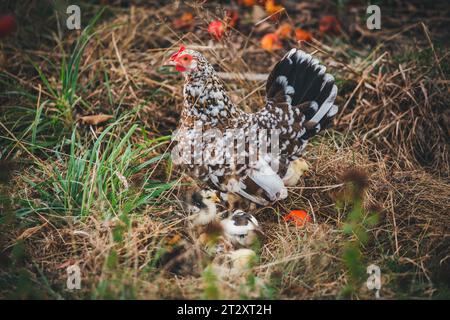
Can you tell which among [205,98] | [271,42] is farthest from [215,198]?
[271,42]

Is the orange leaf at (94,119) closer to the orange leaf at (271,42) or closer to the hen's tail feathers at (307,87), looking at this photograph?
the hen's tail feathers at (307,87)

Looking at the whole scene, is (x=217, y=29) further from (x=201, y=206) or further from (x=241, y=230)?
(x=241, y=230)

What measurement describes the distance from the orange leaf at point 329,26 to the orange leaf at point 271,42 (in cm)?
54

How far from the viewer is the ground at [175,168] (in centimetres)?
259

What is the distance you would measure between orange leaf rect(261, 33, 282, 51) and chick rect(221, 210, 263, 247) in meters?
1.86

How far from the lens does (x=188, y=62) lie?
2.93m

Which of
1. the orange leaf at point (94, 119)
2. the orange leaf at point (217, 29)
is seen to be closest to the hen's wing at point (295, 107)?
the orange leaf at point (217, 29)

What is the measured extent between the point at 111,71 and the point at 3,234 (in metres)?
1.68

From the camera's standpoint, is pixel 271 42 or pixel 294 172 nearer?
pixel 294 172

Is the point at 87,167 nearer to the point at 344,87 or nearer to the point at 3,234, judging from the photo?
the point at 3,234

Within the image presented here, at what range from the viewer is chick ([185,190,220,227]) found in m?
2.88

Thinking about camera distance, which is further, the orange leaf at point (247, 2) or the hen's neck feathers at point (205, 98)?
the orange leaf at point (247, 2)

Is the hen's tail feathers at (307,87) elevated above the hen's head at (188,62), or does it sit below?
below

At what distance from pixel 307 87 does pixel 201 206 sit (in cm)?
96
